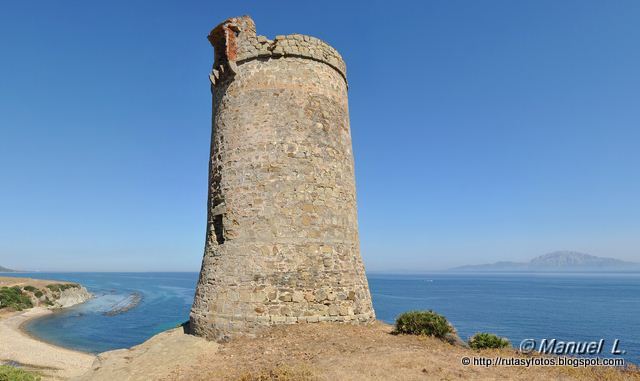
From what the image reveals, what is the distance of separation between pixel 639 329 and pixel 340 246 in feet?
169

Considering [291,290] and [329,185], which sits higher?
[329,185]

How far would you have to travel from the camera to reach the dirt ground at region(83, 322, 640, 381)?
7559 mm

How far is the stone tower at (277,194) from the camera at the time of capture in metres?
11.3

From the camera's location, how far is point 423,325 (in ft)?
36.0

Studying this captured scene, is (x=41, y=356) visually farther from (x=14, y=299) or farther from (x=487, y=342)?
(x=487, y=342)

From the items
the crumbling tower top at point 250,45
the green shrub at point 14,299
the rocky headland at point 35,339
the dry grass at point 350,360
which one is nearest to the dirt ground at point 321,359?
the dry grass at point 350,360

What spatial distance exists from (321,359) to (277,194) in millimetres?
5132

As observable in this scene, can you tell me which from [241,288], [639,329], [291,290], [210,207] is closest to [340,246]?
[291,290]

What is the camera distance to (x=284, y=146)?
1228 centimetres

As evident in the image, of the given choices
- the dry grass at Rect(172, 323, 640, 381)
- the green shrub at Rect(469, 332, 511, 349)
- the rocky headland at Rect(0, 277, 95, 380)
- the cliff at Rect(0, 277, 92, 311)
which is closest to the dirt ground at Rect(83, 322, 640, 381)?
the dry grass at Rect(172, 323, 640, 381)

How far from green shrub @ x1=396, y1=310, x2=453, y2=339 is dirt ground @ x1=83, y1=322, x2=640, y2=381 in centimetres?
41

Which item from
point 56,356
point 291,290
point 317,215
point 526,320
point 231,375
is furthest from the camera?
point 526,320

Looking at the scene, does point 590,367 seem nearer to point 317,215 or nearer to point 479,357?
point 479,357

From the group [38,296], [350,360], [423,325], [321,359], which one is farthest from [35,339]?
[350,360]
